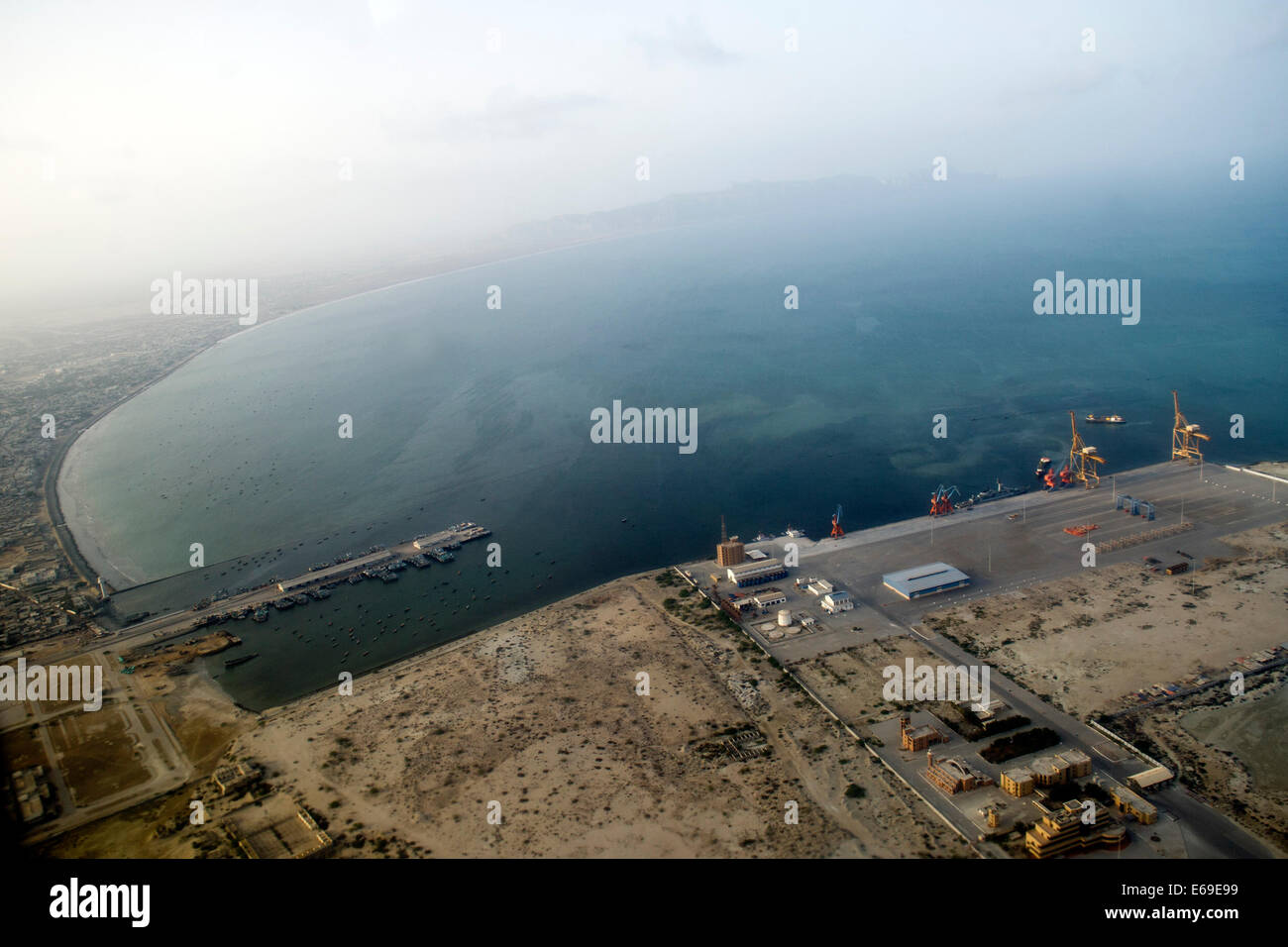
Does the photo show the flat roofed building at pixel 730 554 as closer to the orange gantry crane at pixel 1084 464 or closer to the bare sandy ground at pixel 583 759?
the bare sandy ground at pixel 583 759

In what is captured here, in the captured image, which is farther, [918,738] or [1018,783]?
[918,738]

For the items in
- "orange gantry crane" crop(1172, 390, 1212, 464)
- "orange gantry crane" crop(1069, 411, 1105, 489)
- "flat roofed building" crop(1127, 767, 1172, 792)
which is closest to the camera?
"flat roofed building" crop(1127, 767, 1172, 792)

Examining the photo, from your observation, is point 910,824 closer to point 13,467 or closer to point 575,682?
point 575,682

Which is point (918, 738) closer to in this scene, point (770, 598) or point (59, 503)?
point (770, 598)

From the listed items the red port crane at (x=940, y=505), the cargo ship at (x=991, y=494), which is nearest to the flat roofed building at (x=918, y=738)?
the red port crane at (x=940, y=505)

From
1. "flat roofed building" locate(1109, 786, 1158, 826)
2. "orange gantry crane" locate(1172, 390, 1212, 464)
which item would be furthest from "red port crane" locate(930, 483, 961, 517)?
"flat roofed building" locate(1109, 786, 1158, 826)

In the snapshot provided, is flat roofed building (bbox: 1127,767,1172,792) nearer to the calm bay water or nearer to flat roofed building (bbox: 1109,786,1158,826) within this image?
flat roofed building (bbox: 1109,786,1158,826)

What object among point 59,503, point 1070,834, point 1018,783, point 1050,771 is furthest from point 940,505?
point 59,503
